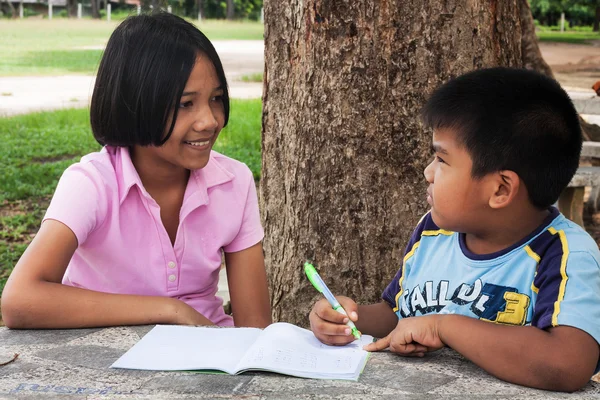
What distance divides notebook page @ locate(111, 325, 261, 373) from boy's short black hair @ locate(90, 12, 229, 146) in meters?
0.55

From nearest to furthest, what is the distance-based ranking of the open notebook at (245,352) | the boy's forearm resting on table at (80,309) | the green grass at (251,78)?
the open notebook at (245,352) → the boy's forearm resting on table at (80,309) → the green grass at (251,78)

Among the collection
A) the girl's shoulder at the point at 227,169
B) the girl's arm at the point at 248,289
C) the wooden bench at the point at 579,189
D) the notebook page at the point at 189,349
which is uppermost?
the girl's shoulder at the point at 227,169

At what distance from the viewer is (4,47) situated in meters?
20.0

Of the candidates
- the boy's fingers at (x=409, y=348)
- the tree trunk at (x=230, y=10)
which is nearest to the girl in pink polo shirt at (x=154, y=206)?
the boy's fingers at (x=409, y=348)

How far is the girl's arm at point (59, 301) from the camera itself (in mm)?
1997

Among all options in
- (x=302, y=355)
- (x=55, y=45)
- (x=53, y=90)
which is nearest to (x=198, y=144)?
(x=302, y=355)

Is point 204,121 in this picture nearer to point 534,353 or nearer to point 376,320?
point 376,320

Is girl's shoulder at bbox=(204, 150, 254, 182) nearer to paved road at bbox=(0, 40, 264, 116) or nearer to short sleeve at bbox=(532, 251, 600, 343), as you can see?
short sleeve at bbox=(532, 251, 600, 343)

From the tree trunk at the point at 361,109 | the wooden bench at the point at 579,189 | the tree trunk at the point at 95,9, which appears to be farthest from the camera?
the tree trunk at the point at 95,9

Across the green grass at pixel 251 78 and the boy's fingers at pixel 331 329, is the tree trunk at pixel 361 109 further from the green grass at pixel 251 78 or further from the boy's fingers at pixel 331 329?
the green grass at pixel 251 78

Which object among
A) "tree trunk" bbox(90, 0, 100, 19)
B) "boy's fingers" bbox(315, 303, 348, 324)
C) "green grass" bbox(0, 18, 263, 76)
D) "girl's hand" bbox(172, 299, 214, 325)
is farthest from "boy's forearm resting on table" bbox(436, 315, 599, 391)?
"tree trunk" bbox(90, 0, 100, 19)

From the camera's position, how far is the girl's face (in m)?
2.23

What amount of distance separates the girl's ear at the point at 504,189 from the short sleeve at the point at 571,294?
170 mm

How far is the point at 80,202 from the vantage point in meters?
2.15
